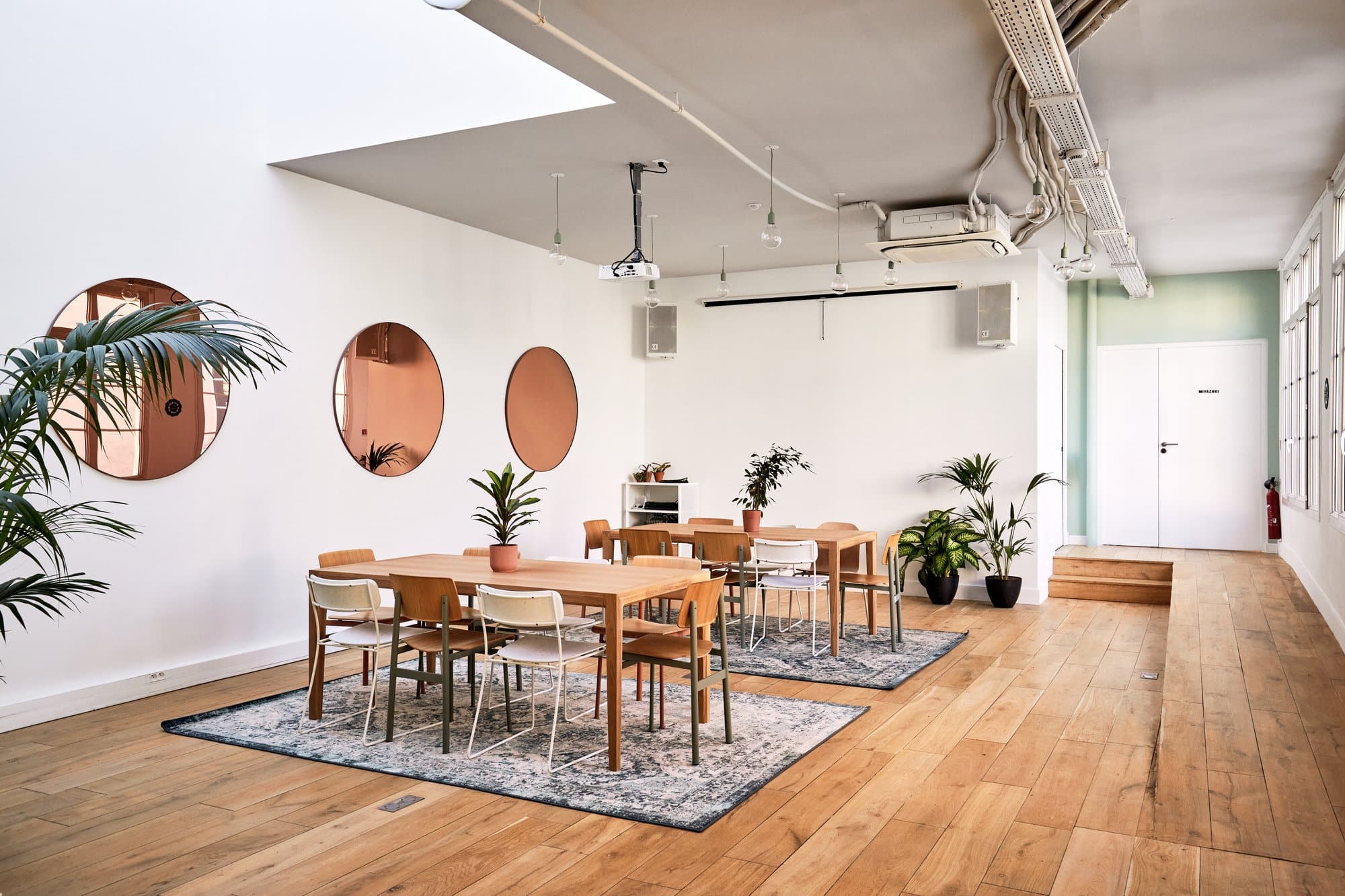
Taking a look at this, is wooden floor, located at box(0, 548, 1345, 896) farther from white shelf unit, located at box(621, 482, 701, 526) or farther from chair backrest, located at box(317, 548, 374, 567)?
white shelf unit, located at box(621, 482, 701, 526)

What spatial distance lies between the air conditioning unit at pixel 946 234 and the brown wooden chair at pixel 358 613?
13.2ft

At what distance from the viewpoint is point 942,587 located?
8.63m

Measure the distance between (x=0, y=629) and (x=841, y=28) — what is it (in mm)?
3921

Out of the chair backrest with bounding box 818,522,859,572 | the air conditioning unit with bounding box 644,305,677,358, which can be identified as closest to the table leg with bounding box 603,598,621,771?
the chair backrest with bounding box 818,522,859,572

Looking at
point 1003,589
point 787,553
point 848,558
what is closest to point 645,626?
point 787,553

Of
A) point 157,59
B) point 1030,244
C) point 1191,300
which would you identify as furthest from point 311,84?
point 1191,300

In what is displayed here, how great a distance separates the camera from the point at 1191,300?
1062cm

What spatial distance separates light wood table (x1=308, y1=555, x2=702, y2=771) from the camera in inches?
164

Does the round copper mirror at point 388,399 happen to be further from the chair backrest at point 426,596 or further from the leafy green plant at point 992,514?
the leafy green plant at point 992,514

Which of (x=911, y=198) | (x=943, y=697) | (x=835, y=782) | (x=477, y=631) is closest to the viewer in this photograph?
(x=835, y=782)

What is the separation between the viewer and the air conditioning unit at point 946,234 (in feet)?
21.9

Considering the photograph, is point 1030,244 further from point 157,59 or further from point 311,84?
point 157,59

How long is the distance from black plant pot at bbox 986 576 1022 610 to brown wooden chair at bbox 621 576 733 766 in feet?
14.7

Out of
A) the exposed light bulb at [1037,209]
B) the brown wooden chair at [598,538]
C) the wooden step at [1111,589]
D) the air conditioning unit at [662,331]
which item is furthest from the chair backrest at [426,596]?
the wooden step at [1111,589]
